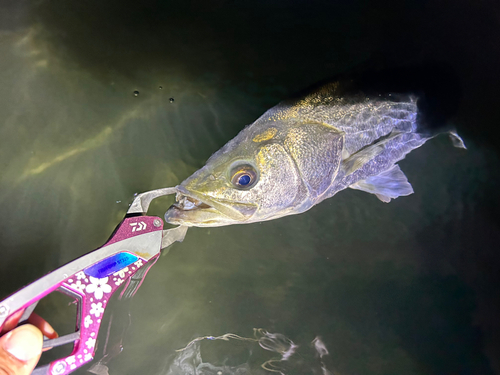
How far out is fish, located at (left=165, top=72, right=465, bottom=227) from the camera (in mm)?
844

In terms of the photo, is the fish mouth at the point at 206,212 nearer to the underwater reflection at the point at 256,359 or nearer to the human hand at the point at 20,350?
the human hand at the point at 20,350

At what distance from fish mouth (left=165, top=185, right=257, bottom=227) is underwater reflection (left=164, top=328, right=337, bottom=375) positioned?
30.0 inches

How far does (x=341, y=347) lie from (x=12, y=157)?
1859 mm

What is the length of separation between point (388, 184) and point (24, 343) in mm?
1512

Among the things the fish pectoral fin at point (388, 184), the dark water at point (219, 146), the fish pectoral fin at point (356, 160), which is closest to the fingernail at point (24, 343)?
the dark water at point (219, 146)

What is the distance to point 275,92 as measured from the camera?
4.23 feet

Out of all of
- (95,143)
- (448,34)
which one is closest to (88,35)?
(95,143)

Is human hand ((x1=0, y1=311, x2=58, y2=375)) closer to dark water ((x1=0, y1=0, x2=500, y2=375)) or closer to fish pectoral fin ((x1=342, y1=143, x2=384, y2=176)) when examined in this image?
dark water ((x1=0, y1=0, x2=500, y2=375))

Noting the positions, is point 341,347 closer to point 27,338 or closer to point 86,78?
point 27,338

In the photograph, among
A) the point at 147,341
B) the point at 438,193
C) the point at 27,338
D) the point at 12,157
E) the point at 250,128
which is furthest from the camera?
the point at 438,193

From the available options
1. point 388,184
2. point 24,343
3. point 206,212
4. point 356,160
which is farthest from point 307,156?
point 24,343

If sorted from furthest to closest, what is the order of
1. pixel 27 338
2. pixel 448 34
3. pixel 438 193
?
pixel 438 193
pixel 448 34
pixel 27 338

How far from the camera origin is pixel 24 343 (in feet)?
2.36

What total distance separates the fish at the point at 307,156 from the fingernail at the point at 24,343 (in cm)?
50
